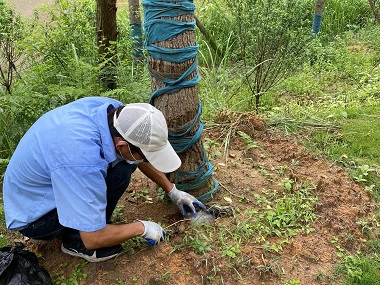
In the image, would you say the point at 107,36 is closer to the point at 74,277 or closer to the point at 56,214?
the point at 56,214

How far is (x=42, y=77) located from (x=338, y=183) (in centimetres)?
263

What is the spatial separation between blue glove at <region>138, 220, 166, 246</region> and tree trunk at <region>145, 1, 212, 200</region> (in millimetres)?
419

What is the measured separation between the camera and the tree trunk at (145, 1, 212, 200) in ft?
7.72

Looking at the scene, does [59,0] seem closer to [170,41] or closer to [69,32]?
[69,32]

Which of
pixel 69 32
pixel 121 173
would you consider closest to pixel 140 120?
pixel 121 173

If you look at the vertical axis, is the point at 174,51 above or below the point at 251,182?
above

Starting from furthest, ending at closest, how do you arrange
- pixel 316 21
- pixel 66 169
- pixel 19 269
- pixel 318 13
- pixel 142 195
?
→ pixel 316 21 → pixel 318 13 → pixel 142 195 → pixel 19 269 → pixel 66 169

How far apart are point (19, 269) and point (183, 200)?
101 cm

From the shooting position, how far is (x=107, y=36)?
3881mm

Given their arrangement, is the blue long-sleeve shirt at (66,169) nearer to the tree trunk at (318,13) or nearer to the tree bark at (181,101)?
the tree bark at (181,101)

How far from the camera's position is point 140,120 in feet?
6.57

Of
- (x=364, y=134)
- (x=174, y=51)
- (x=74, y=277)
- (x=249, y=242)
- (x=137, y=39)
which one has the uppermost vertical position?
(x=174, y=51)

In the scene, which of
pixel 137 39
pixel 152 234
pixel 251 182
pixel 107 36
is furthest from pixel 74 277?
pixel 137 39

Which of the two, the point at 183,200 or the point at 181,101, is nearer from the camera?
the point at 181,101
